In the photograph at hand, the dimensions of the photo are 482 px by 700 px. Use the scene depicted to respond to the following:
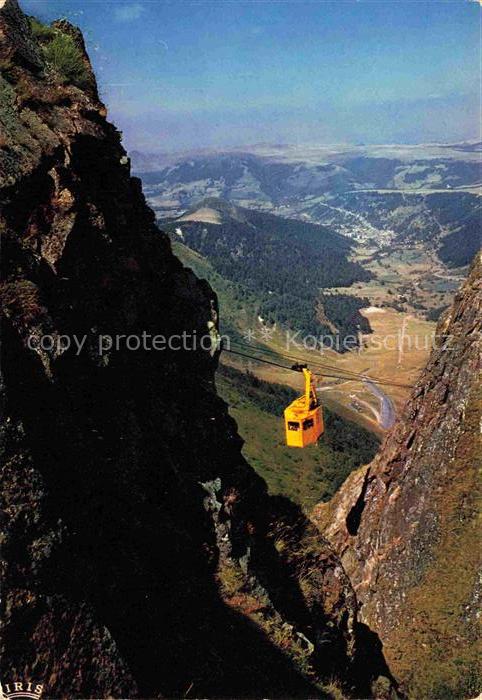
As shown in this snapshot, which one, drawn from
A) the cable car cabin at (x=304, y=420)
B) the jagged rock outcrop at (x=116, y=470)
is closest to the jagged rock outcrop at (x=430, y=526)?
the jagged rock outcrop at (x=116, y=470)

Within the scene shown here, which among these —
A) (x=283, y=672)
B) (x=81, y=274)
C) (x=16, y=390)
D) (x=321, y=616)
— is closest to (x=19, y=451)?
(x=16, y=390)

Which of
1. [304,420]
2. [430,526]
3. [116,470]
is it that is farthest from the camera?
[430,526]

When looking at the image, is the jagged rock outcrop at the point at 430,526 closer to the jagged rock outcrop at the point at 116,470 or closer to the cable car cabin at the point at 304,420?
the jagged rock outcrop at the point at 116,470

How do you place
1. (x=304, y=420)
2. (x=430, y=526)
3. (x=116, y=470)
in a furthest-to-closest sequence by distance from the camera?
1. (x=430, y=526)
2. (x=304, y=420)
3. (x=116, y=470)

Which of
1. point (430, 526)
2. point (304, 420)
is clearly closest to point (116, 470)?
point (304, 420)

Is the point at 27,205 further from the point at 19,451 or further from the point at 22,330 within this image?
the point at 19,451

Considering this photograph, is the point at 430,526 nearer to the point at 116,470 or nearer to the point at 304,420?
the point at 304,420

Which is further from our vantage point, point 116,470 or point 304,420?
point 304,420
